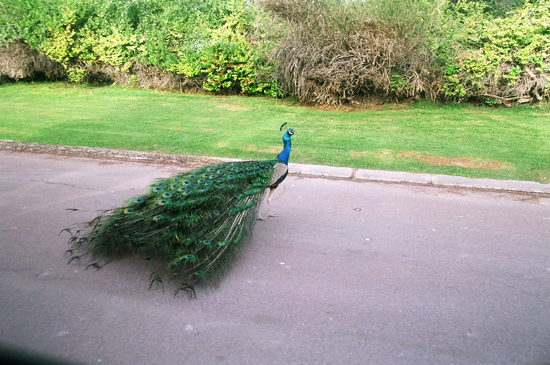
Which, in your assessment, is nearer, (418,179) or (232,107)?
(418,179)

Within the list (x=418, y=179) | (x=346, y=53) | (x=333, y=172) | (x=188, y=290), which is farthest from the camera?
(x=346, y=53)

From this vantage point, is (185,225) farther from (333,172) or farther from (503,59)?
(503,59)

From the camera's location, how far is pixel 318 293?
431 cm

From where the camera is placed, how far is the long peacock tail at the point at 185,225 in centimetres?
423

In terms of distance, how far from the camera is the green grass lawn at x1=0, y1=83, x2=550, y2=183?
854cm

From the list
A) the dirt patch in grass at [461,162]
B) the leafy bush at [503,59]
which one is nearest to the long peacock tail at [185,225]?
the dirt patch in grass at [461,162]

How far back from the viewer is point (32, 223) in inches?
233

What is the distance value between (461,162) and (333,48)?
4980mm

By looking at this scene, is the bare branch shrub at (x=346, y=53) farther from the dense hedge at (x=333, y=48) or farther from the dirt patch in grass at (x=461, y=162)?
the dirt patch in grass at (x=461, y=162)

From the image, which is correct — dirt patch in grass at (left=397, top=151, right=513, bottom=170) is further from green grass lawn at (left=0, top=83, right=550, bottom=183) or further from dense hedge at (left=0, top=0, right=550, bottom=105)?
dense hedge at (left=0, top=0, right=550, bottom=105)

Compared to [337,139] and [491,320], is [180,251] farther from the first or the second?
[337,139]

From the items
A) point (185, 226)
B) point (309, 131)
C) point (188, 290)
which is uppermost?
point (185, 226)

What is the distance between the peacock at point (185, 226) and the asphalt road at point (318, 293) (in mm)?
234

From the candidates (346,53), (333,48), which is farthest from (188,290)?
(333,48)
